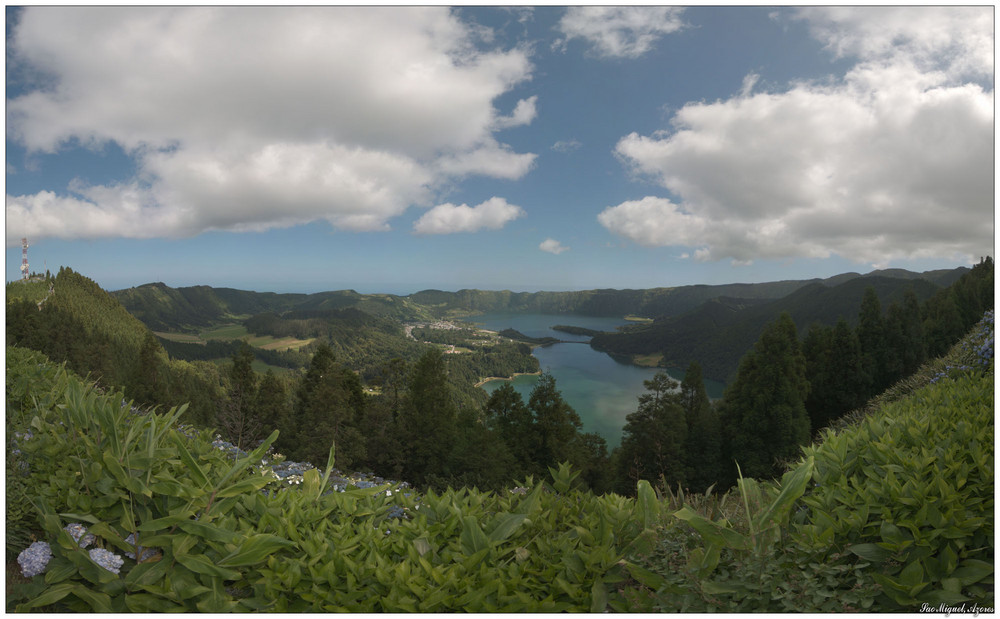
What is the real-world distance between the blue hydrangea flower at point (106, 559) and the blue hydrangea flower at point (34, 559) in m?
0.23

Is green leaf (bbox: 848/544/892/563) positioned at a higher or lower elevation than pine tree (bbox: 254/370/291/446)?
higher

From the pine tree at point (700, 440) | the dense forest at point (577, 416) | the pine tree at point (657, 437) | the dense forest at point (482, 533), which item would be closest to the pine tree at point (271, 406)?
the dense forest at point (577, 416)

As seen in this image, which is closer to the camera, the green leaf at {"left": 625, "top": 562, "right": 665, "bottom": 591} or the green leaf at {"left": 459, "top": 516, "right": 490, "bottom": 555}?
the green leaf at {"left": 625, "top": 562, "right": 665, "bottom": 591}

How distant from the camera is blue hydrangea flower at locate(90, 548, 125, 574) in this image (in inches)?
70.1

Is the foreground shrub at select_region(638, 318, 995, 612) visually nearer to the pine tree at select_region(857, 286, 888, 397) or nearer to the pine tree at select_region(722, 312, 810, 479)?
the pine tree at select_region(722, 312, 810, 479)

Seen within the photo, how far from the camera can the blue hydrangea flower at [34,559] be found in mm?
1809

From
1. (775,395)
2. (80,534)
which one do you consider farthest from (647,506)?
(775,395)

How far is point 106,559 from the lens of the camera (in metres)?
1.79

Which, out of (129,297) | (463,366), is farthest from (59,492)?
(129,297)

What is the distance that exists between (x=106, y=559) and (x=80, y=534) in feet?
0.68

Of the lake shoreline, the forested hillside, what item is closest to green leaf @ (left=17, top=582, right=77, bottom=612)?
the lake shoreline

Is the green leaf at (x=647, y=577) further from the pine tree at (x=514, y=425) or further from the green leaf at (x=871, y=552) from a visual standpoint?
the pine tree at (x=514, y=425)

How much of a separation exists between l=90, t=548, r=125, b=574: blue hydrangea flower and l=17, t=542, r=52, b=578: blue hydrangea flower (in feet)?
0.75

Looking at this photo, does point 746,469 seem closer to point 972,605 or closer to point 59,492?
point 972,605
